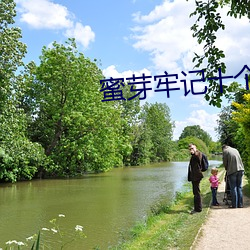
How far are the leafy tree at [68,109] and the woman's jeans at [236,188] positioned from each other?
18528 mm

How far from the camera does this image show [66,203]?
14.6 m

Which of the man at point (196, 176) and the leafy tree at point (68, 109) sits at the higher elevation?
the leafy tree at point (68, 109)

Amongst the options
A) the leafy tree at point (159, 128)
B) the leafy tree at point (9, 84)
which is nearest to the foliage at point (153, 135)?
the leafy tree at point (159, 128)

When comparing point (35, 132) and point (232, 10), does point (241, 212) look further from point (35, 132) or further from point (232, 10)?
point (35, 132)

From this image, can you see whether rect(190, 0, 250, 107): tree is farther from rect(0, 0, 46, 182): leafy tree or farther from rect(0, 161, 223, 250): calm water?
rect(0, 0, 46, 182): leafy tree

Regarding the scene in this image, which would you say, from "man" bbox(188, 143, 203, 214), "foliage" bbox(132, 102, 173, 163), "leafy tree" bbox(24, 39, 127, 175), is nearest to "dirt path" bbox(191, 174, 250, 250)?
"man" bbox(188, 143, 203, 214)

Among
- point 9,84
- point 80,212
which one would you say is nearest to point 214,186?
point 80,212

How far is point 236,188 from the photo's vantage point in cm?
1004

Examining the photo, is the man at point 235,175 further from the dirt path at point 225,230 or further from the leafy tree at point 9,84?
the leafy tree at point 9,84

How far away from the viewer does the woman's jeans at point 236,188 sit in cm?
1002

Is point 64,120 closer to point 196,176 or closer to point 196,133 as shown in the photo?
point 196,176

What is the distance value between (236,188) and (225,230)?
9.12ft

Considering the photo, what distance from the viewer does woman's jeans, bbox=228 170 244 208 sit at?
1002cm

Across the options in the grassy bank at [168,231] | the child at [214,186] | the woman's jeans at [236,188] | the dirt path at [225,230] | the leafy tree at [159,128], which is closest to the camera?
the dirt path at [225,230]
